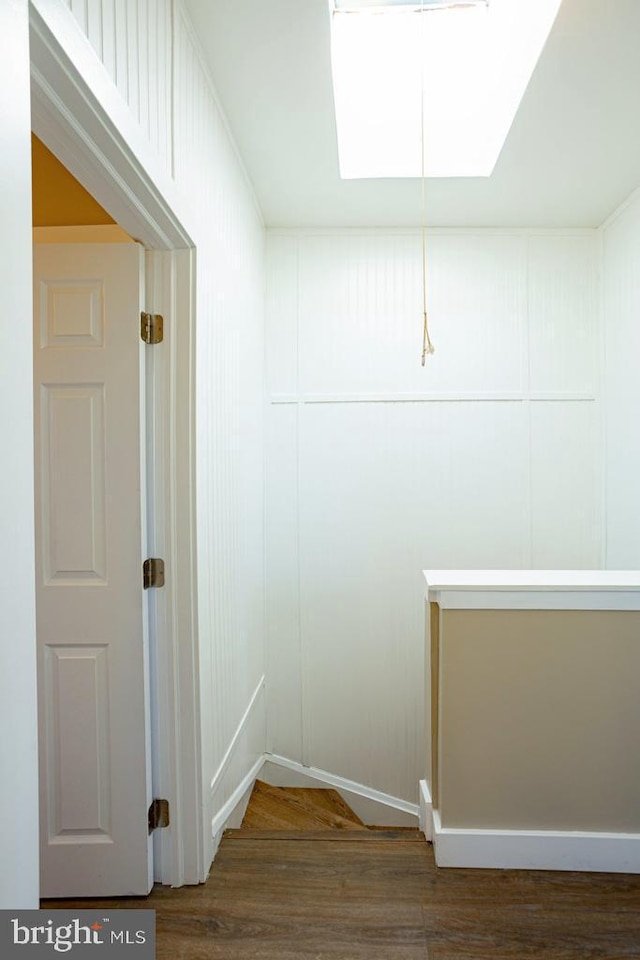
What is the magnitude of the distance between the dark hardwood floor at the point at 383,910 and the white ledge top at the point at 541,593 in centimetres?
92

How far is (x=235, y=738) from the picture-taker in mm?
2668

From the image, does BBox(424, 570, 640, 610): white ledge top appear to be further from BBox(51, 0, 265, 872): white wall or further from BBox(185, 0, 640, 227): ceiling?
BBox(185, 0, 640, 227): ceiling

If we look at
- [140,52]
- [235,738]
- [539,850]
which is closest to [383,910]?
[539,850]

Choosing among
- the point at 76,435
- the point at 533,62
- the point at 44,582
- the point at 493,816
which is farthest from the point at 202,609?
the point at 533,62

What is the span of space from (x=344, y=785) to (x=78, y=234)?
314cm

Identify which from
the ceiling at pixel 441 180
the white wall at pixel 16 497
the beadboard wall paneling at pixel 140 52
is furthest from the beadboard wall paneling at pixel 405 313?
the white wall at pixel 16 497

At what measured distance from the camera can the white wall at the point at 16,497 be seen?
2.83ft

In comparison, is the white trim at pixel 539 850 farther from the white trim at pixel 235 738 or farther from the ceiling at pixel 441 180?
the ceiling at pixel 441 180

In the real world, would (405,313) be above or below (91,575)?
above

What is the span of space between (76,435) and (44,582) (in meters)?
0.48

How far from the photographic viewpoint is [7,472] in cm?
87

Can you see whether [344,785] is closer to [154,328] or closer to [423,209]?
[154,328]

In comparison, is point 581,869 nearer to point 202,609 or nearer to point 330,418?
point 202,609

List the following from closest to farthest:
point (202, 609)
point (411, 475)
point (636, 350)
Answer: point (202, 609) < point (636, 350) < point (411, 475)
